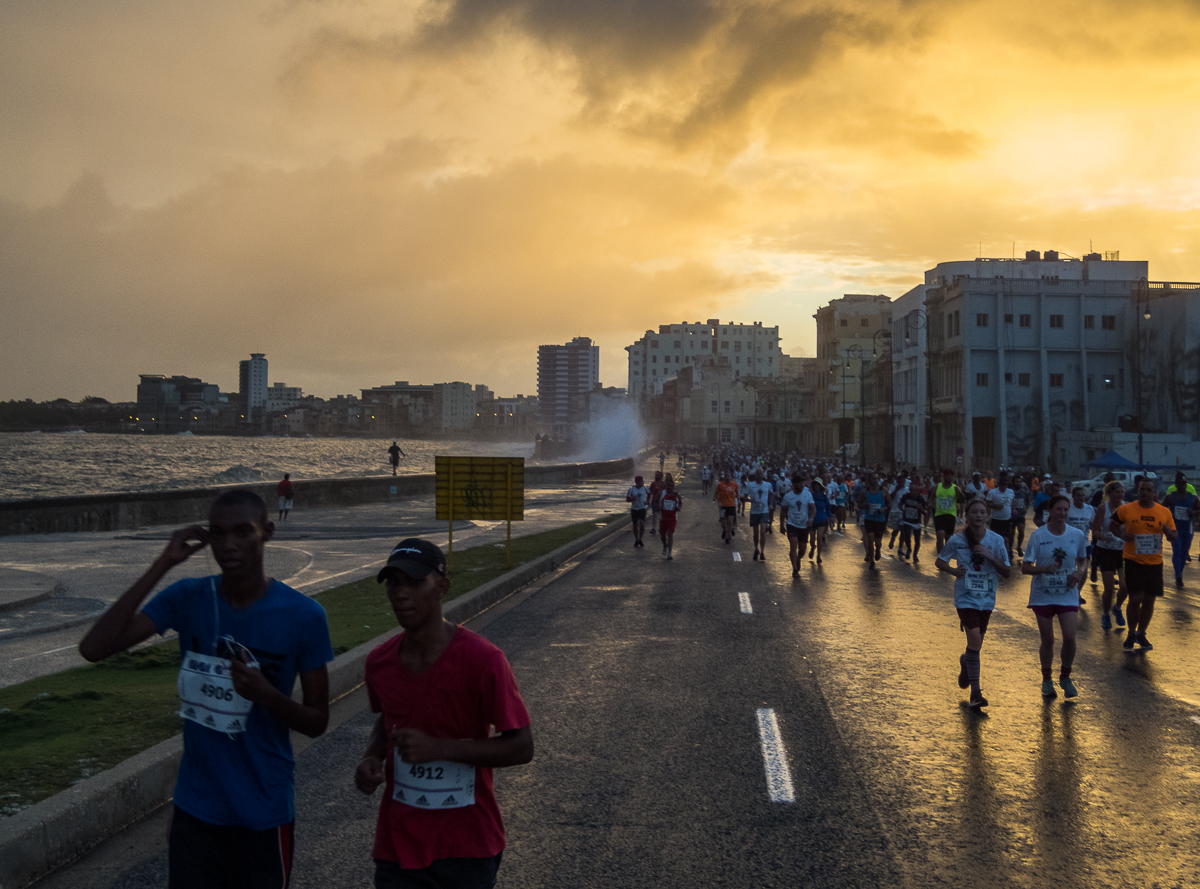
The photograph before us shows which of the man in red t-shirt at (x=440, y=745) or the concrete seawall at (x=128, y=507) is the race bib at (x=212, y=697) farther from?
the concrete seawall at (x=128, y=507)

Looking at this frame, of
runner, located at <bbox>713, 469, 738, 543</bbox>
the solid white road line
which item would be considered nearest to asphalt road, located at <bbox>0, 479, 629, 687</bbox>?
runner, located at <bbox>713, 469, 738, 543</bbox>

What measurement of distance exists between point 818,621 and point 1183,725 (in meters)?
5.38

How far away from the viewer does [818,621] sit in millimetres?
12953

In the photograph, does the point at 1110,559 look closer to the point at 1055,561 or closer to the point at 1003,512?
the point at 1003,512

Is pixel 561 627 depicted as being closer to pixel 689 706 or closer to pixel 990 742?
pixel 689 706

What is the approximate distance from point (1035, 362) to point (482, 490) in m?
54.9

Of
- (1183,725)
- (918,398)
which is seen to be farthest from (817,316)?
(1183,725)

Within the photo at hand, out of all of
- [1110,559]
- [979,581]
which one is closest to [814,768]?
[979,581]

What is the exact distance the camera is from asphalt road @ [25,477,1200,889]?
512 cm

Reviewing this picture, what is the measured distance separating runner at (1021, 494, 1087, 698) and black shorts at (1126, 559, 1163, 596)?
2.80m

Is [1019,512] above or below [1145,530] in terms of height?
below

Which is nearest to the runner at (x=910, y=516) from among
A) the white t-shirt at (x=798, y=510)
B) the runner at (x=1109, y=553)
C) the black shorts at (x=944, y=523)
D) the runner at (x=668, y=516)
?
the black shorts at (x=944, y=523)

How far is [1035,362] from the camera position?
63406 millimetres

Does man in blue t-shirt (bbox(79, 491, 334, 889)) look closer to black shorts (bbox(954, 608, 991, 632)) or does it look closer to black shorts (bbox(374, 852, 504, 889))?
black shorts (bbox(374, 852, 504, 889))
